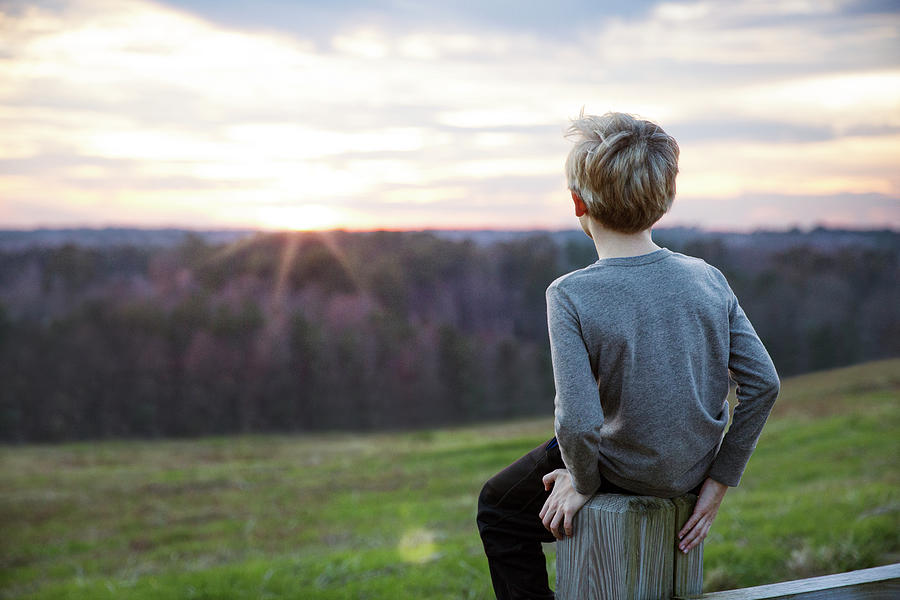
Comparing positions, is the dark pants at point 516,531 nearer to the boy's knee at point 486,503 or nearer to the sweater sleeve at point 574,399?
the boy's knee at point 486,503

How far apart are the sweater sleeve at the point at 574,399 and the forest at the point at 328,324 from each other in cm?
3271

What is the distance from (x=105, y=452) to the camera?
74.4 feet

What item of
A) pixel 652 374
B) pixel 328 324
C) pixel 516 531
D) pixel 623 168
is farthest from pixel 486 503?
pixel 328 324

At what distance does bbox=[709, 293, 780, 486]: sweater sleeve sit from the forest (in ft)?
107

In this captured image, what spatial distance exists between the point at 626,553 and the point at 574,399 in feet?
1.17

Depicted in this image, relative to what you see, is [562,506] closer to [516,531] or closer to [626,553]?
[626,553]

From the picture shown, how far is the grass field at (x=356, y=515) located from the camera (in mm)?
4887

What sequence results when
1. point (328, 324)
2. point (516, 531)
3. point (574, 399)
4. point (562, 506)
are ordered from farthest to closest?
1. point (328, 324)
2. point (516, 531)
3. point (562, 506)
4. point (574, 399)

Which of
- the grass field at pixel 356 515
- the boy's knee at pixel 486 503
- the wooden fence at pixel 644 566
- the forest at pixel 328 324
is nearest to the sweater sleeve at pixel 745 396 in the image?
the wooden fence at pixel 644 566

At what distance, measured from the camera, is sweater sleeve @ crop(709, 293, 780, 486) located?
1769mm

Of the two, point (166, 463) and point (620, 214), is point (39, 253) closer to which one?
point (166, 463)

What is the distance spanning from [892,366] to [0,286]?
3887 cm

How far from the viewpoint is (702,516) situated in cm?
172

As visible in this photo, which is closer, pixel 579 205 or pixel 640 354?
pixel 640 354
